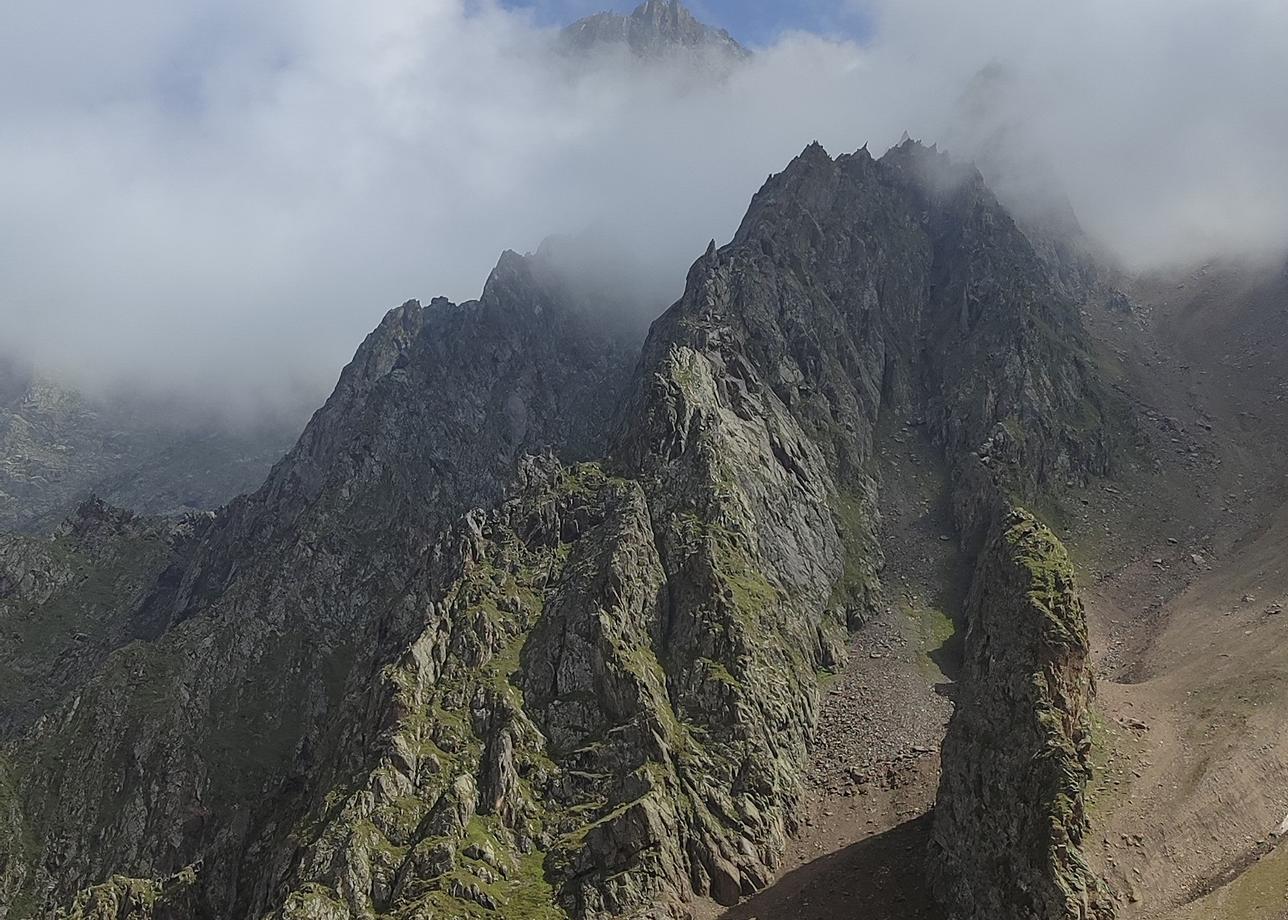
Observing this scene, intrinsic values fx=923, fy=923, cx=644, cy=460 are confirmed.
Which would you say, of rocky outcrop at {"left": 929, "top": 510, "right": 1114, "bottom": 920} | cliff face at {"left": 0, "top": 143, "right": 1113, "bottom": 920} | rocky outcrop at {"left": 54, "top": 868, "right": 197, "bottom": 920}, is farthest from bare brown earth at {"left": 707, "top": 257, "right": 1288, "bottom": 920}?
rocky outcrop at {"left": 54, "top": 868, "right": 197, "bottom": 920}

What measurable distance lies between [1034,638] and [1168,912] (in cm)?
2752

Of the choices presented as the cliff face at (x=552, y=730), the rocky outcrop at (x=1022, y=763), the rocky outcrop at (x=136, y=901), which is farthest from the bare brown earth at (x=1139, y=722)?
the rocky outcrop at (x=136, y=901)

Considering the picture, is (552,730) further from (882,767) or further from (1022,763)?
(1022,763)

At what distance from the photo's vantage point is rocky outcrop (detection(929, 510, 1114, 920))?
268 feet

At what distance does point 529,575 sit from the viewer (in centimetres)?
15625

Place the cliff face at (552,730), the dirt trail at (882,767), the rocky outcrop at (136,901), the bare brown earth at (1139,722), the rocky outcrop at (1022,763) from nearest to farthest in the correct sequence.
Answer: the rocky outcrop at (1022,763) → the bare brown earth at (1139,722) → the dirt trail at (882,767) → the cliff face at (552,730) → the rocky outcrop at (136,901)

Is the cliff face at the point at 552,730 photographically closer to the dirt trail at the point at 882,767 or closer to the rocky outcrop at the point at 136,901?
the rocky outcrop at the point at 136,901

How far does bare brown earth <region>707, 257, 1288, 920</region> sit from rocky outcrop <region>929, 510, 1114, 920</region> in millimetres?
4194

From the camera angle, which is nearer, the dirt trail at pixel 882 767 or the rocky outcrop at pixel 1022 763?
the rocky outcrop at pixel 1022 763

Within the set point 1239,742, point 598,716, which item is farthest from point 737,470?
point 1239,742

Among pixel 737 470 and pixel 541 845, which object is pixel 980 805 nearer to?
pixel 541 845

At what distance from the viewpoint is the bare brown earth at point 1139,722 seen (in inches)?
3344

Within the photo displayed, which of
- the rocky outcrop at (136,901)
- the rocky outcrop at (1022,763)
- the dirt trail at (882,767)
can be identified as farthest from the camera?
the rocky outcrop at (136,901)

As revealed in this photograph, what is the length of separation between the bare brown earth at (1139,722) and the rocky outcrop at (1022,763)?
4.19 meters
